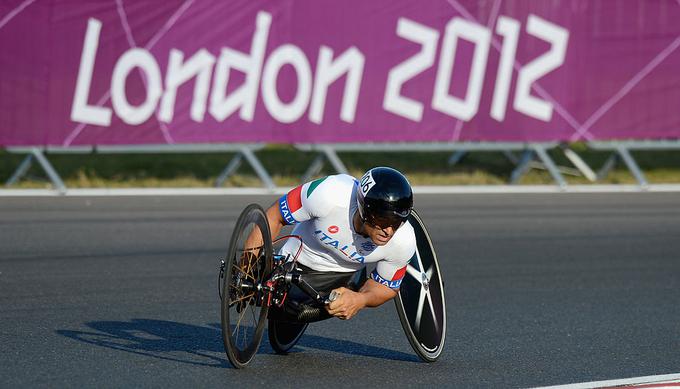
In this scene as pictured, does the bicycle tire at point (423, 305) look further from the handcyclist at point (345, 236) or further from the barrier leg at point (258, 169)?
the barrier leg at point (258, 169)

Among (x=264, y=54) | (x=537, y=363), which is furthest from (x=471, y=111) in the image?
(x=537, y=363)

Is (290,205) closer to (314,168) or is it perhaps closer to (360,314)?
(360,314)

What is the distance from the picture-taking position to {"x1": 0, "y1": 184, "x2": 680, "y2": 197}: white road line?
15.5 m

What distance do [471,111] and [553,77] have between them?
121cm

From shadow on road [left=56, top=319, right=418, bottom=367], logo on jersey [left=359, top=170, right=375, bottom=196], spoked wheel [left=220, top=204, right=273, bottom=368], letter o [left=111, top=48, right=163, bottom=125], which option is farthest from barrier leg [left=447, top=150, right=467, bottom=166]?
logo on jersey [left=359, top=170, right=375, bottom=196]

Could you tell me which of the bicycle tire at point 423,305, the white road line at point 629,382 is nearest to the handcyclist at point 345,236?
Answer: the bicycle tire at point 423,305

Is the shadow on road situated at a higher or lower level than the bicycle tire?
lower

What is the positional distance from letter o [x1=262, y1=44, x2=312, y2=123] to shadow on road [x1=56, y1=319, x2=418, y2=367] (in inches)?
306

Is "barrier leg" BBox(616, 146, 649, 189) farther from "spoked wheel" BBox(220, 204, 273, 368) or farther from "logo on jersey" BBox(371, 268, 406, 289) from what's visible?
"spoked wheel" BBox(220, 204, 273, 368)

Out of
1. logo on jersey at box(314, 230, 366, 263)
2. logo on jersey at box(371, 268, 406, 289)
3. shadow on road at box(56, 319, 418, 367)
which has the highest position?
logo on jersey at box(314, 230, 366, 263)

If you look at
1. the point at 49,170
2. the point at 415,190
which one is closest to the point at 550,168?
the point at 415,190

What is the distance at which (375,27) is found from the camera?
1603cm

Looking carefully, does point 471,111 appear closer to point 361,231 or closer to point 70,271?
point 70,271

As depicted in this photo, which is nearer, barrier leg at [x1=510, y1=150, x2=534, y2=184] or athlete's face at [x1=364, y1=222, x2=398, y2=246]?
athlete's face at [x1=364, y1=222, x2=398, y2=246]
